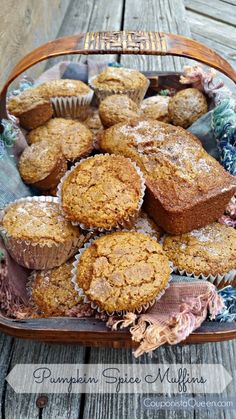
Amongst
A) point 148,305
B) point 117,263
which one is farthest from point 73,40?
point 148,305

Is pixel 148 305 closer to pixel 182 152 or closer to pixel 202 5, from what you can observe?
pixel 182 152

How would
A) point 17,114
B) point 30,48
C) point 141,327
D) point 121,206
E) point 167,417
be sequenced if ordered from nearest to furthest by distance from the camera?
point 141,327, point 167,417, point 121,206, point 17,114, point 30,48

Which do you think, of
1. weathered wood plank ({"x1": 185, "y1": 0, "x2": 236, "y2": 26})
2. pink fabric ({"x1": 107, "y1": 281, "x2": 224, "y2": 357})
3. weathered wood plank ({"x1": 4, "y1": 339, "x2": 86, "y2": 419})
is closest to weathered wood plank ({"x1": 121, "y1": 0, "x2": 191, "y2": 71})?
weathered wood plank ({"x1": 185, "y1": 0, "x2": 236, "y2": 26})

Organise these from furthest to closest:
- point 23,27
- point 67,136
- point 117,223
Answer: point 23,27, point 67,136, point 117,223

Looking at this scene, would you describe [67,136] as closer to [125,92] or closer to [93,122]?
[93,122]

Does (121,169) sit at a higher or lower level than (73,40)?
lower

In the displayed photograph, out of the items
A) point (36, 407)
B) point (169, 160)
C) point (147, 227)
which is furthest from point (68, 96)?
point (36, 407)

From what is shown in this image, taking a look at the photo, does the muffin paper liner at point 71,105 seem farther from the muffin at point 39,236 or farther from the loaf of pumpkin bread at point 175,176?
the muffin at point 39,236
